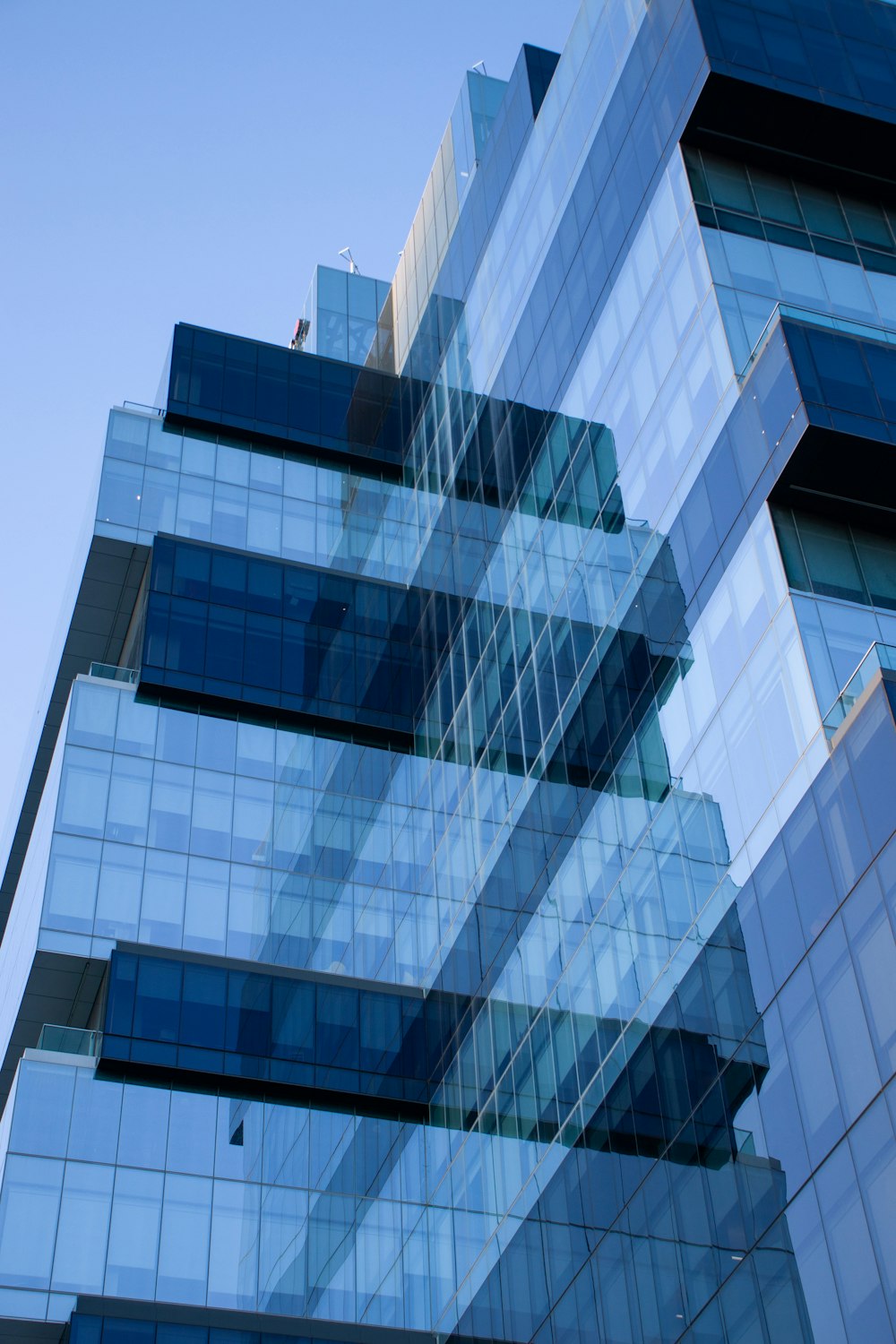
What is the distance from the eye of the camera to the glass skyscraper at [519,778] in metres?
34.4

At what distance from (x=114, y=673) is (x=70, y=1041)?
1640 centimetres

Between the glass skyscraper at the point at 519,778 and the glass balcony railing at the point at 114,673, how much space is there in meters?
0.19

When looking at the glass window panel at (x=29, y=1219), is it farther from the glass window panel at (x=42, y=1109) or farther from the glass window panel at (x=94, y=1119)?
the glass window panel at (x=94, y=1119)

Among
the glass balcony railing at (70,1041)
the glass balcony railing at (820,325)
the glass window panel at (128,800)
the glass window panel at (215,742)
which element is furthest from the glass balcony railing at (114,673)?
the glass balcony railing at (820,325)

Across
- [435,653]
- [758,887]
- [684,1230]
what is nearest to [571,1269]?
[684,1230]

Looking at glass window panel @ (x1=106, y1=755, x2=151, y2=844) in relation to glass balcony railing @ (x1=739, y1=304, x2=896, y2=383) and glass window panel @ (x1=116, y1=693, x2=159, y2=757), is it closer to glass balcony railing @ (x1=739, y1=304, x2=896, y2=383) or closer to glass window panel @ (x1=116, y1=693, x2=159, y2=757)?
glass window panel @ (x1=116, y1=693, x2=159, y2=757)

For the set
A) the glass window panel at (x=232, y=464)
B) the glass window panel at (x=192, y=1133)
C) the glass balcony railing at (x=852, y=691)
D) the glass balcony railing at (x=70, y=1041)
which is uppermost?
the glass window panel at (x=232, y=464)

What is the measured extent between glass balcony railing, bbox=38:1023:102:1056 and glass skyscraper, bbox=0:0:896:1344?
0.17 m

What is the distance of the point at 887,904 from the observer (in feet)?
98.7

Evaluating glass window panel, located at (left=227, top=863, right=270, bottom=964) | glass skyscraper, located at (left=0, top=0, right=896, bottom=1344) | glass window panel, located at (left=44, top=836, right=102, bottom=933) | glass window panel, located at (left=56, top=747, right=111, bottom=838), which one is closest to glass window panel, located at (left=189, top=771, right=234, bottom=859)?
glass skyscraper, located at (left=0, top=0, right=896, bottom=1344)

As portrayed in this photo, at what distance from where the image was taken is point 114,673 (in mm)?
67938

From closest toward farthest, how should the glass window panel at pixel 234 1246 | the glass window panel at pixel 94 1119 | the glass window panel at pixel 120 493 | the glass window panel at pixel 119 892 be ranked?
the glass window panel at pixel 234 1246 < the glass window panel at pixel 94 1119 < the glass window panel at pixel 119 892 < the glass window panel at pixel 120 493

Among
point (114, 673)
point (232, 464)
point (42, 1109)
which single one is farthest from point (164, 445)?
point (42, 1109)

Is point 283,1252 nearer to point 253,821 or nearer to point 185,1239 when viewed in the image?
point 185,1239
